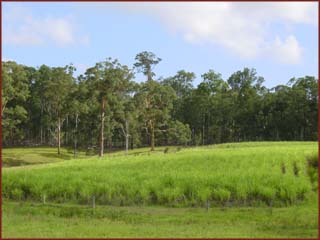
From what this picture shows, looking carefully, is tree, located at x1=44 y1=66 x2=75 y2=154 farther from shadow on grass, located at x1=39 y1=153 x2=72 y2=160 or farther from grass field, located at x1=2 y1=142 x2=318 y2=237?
grass field, located at x1=2 y1=142 x2=318 y2=237

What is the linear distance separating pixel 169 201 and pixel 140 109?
1781 inches

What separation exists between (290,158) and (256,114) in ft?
154

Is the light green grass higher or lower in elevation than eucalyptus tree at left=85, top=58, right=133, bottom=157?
lower

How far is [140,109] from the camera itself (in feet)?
212

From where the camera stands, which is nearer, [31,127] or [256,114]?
[256,114]

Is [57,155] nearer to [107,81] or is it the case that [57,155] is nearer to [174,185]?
[107,81]

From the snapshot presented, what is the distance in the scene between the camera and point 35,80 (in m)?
74.5

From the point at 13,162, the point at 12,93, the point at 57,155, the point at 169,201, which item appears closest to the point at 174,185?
the point at 169,201

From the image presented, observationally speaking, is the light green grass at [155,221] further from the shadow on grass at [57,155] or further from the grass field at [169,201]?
the shadow on grass at [57,155]

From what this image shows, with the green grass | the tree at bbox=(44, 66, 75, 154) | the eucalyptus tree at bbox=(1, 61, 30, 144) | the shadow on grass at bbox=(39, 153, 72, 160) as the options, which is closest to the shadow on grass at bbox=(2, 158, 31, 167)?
the shadow on grass at bbox=(39, 153, 72, 160)

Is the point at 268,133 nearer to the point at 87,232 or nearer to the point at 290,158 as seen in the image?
the point at 290,158

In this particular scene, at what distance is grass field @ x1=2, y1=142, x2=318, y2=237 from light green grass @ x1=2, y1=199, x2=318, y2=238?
3 centimetres

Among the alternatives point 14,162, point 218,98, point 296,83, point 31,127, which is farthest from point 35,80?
Result: point 296,83

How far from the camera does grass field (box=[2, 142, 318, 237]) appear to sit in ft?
44.7
